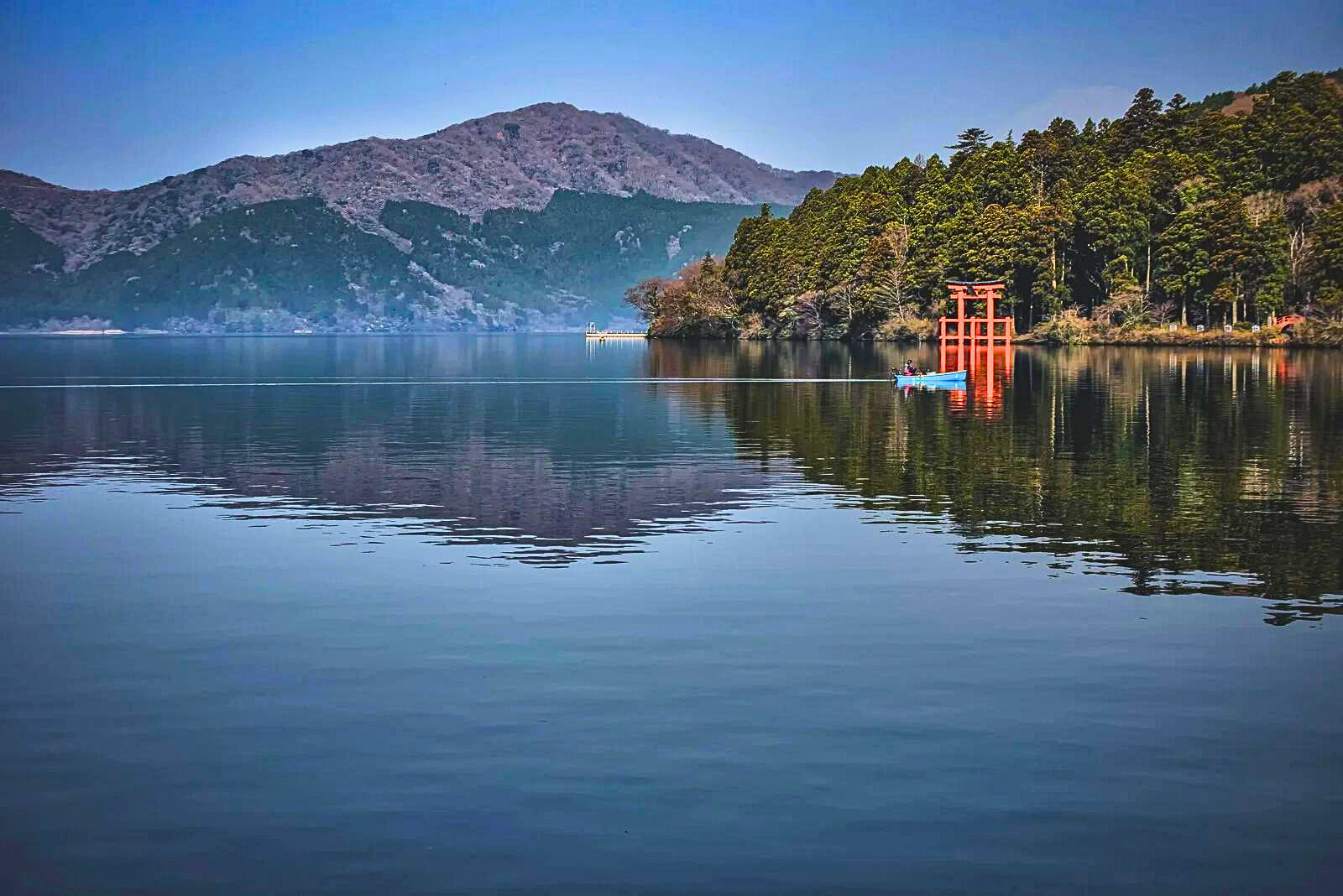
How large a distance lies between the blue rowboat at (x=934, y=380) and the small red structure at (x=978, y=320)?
38.1 m

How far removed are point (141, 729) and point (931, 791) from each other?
29.1 ft

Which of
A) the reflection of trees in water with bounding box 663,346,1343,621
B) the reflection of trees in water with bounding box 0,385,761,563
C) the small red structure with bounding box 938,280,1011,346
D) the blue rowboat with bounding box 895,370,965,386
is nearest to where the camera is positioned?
the reflection of trees in water with bounding box 663,346,1343,621

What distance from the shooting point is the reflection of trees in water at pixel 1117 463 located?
91.0 feet

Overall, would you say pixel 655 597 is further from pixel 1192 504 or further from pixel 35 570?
pixel 1192 504

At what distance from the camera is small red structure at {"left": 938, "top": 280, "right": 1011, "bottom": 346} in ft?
426

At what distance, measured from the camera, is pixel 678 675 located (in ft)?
60.5

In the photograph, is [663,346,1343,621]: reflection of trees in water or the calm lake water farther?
[663,346,1343,621]: reflection of trees in water

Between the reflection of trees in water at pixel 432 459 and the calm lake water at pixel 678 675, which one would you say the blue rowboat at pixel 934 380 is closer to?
the reflection of trees in water at pixel 432 459

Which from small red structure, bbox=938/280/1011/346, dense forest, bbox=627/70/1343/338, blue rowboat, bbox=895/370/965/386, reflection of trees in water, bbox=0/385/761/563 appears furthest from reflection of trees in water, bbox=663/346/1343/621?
dense forest, bbox=627/70/1343/338

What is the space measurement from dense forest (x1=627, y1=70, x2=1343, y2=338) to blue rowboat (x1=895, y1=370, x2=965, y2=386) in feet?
195

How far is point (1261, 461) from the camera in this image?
4266 centimetres

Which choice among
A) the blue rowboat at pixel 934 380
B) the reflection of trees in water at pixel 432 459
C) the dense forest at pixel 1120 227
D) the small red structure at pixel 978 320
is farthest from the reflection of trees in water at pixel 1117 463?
the dense forest at pixel 1120 227

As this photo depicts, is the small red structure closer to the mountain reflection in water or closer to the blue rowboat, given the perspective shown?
the mountain reflection in water

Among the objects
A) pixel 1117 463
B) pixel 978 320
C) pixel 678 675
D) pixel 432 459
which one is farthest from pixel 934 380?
pixel 678 675
